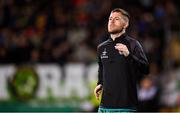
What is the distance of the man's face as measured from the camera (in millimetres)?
7297

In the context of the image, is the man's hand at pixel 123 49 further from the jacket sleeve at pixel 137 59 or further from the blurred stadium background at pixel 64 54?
the blurred stadium background at pixel 64 54

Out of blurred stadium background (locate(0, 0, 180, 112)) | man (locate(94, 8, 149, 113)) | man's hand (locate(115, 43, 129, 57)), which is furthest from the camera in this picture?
blurred stadium background (locate(0, 0, 180, 112))

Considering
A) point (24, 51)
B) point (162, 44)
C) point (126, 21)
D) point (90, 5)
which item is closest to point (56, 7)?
point (90, 5)

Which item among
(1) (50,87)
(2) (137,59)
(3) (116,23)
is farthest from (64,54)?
(2) (137,59)

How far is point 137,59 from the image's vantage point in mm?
7168

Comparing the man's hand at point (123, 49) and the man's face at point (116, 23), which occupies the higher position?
the man's face at point (116, 23)

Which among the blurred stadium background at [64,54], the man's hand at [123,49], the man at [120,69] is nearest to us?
the man's hand at [123,49]

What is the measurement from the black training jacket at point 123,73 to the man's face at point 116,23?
0.10 m

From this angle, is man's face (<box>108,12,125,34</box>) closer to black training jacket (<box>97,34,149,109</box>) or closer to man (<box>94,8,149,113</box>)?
man (<box>94,8,149,113</box>)

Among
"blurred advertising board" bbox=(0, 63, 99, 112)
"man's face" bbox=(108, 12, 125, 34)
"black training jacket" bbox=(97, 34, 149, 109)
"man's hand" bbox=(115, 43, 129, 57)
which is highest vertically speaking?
"man's face" bbox=(108, 12, 125, 34)

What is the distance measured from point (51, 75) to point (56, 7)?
8.12ft

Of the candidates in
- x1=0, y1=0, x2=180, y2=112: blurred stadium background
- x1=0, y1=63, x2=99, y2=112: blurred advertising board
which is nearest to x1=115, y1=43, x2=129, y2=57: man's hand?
x1=0, y1=0, x2=180, y2=112: blurred stadium background

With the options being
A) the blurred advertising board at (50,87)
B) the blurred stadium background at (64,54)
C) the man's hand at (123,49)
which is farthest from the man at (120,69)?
the blurred advertising board at (50,87)

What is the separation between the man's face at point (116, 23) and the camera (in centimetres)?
730
